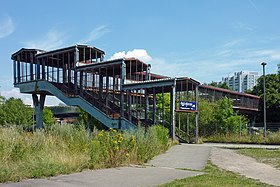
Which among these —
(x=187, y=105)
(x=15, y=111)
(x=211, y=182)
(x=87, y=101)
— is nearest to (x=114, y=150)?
(x=211, y=182)

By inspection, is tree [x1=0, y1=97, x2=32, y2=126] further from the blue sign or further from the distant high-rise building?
the distant high-rise building

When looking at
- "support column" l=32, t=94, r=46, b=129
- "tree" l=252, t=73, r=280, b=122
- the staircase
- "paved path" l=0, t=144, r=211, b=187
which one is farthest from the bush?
"tree" l=252, t=73, r=280, b=122

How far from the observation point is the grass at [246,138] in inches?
1137

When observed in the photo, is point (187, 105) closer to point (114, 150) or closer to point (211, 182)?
point (114, 150)

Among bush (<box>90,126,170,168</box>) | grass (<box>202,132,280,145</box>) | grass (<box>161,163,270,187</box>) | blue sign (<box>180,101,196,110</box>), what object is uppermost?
blue sign (<box>180,101,196,110</box>)

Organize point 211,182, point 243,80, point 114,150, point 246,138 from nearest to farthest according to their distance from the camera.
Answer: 1. point 211,182
2. point 114,150
3. point 246,138
4. point 243,80

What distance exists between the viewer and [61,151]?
41.3 ft

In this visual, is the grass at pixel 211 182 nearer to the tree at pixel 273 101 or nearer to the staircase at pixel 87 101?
the staircase at pixel 87 101

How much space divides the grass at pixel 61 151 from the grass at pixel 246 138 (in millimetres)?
16652

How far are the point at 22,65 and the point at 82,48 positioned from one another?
8.39 meters

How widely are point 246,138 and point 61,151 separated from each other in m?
21.7

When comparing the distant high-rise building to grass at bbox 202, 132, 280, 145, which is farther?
the distant high-rise building

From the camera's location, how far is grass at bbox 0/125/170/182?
33.9 ft

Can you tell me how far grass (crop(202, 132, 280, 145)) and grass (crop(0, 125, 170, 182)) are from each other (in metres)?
16.7
